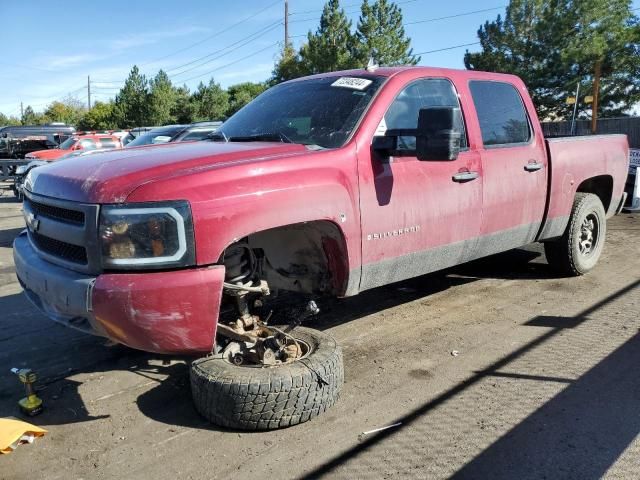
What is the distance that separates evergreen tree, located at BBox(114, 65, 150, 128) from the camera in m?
46.1

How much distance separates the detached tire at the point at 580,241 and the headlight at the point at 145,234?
4385 mm

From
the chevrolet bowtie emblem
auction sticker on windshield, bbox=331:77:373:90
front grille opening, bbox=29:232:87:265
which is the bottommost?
front grille opening, bbox=29:232:87:265

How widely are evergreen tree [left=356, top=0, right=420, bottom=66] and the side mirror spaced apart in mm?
40150

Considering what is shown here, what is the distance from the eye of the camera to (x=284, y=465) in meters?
2.88

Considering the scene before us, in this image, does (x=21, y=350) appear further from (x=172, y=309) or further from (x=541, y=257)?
(x=541, y=257)

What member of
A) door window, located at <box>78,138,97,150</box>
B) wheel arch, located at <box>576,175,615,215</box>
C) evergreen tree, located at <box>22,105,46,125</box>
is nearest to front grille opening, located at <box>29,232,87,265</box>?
wheel arch, located at <box>576,175,615,215</box>

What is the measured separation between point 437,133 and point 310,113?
3.22 ft

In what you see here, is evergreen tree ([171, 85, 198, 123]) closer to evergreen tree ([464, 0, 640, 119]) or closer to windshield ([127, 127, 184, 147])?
evergreen tree ([464, 0, 640, 119])

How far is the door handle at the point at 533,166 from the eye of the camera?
4922 millimetres

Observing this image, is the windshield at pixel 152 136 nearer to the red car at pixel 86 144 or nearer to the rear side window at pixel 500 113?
the red car at pixel 86 144

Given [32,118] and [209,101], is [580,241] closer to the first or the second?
[209,101]

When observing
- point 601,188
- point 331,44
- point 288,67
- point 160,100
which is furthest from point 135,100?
point 601,188

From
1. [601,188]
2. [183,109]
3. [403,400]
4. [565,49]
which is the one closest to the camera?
[403,400]

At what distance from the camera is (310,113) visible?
4039 millimetres
